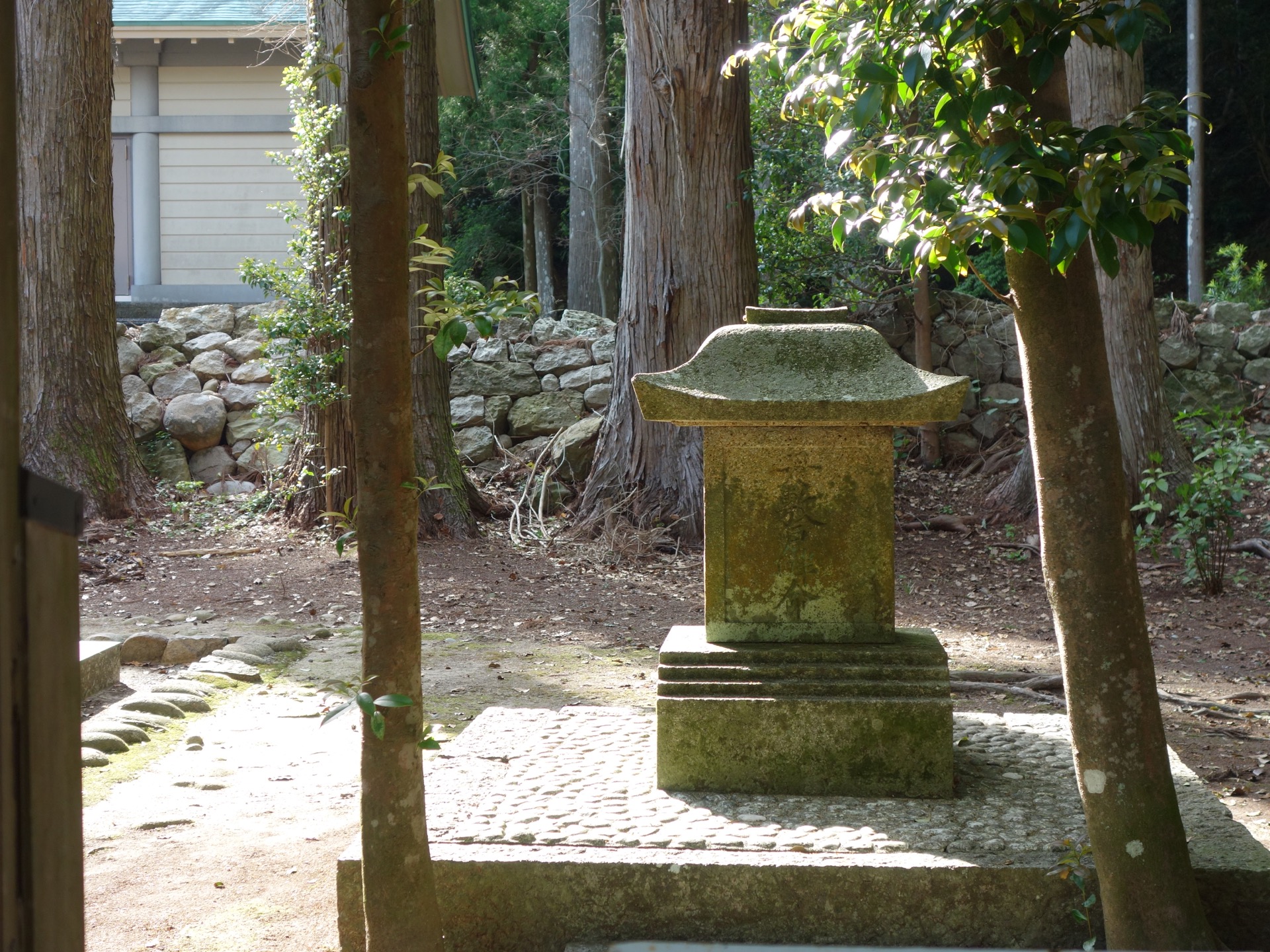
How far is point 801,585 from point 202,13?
13387 mm

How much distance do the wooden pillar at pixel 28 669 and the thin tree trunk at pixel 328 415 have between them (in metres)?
8.34

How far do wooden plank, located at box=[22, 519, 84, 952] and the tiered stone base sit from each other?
8.34 ft

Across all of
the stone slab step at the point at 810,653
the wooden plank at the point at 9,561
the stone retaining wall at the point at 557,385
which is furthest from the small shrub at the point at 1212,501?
the wooden plank at the point at 9,561

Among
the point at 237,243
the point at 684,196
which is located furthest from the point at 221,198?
the point at 684,196

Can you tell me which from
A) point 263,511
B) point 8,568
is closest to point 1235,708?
point 8,568

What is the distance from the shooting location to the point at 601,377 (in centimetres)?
1166

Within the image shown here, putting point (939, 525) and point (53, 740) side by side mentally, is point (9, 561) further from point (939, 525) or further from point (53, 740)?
point (939, 525)

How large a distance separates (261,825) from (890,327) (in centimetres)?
880

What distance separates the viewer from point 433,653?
22.5ft

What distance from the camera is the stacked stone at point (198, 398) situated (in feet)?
38.5

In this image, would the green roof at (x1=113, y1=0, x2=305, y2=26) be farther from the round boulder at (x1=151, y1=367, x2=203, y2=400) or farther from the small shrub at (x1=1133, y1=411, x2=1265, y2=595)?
the small shrub at (x1=1133, y1=411, x2=1265, y2=595)

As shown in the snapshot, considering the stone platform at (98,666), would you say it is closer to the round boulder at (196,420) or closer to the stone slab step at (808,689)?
the stone slab step at (808,689)

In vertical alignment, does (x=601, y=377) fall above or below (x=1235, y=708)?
above

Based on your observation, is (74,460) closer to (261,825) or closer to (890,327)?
(261,825)
